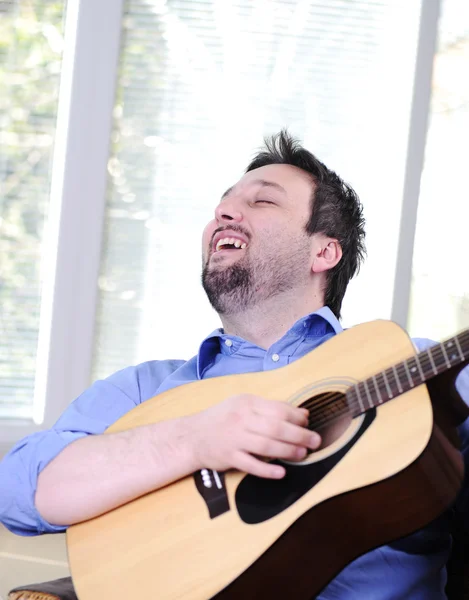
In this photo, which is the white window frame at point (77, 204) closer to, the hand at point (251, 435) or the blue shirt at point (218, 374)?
the blue shirt at point (218, 374)

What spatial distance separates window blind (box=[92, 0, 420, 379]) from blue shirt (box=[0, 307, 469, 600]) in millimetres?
1277

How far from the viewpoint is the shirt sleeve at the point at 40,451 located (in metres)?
1.32

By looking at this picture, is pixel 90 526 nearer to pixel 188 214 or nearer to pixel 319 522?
pixel 319 522

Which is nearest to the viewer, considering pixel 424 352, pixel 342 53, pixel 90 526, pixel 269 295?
pixel 424 352

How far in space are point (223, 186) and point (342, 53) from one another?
0.73 m

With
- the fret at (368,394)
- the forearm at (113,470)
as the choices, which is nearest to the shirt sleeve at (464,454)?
the fret at (368,394)

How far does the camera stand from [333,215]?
5.93 ft

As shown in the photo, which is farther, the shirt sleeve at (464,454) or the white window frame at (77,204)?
the white window frame at (77,204)

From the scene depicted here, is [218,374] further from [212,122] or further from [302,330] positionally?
[212,122]

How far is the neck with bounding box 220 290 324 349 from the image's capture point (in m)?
1.67

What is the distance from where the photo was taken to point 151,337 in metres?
2.95

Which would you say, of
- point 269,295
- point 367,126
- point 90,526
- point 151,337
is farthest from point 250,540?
point 367,126

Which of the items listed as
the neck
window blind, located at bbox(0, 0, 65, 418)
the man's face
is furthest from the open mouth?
window blind, located at bbox(0, 0, 65, 418)

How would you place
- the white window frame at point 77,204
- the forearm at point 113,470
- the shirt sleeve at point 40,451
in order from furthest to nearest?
1. the white window frame at point 77,204
2. the shirt sleeve at point 40,451
3. the forearm at point 113,470
